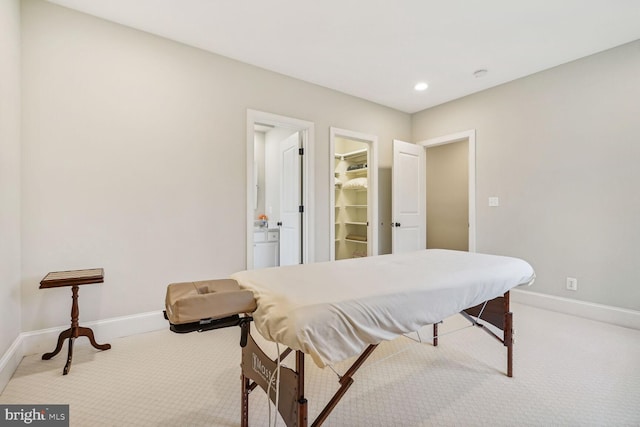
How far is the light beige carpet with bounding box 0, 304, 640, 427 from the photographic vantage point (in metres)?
1.51

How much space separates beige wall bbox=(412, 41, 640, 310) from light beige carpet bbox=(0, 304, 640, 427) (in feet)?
2.65

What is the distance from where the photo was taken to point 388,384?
1.81 metres

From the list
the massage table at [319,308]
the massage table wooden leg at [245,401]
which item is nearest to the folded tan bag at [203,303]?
the massage table at [319,308]

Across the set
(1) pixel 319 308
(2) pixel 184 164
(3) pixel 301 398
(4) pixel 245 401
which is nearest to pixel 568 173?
(1) pixel 319 308

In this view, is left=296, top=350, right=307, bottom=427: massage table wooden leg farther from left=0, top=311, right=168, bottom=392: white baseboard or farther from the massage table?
left=0, top=311, right=168, bottom=392: white baseboard

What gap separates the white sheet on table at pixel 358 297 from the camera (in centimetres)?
101

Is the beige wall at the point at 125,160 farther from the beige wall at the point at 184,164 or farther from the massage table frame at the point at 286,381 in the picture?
the massage table frame at the point at 286,381

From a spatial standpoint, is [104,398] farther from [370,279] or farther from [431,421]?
[431,421]

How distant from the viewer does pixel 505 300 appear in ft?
6.37

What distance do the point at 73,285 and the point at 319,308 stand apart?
1940mm

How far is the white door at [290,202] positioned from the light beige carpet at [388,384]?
5.21ft

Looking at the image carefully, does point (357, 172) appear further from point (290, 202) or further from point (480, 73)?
point (480, 73)

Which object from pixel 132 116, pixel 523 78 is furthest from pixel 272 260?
pixel 523 78
